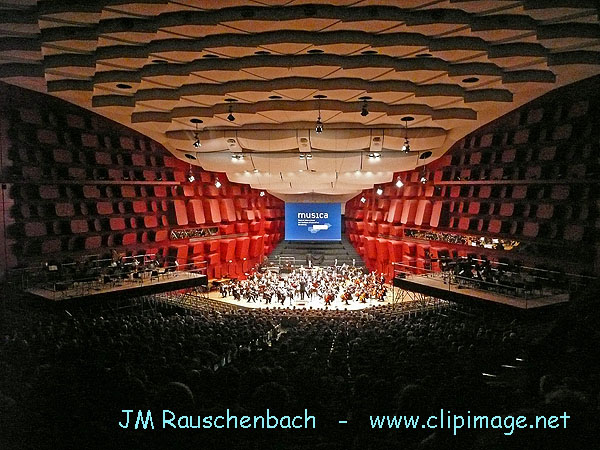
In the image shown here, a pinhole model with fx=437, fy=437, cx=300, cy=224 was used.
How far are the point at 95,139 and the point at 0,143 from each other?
387cm

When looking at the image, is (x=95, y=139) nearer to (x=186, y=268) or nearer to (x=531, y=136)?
(x=186, y=268)

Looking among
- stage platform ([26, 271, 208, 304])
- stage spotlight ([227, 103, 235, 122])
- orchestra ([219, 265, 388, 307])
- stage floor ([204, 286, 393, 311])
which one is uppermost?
stage spotlight ([227, 103, 235, 122])

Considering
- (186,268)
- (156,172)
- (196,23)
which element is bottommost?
(186,268)

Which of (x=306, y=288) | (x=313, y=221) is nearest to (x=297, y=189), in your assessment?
(x=313, y=221)

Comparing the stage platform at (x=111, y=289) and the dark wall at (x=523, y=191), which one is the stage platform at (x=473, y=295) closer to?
the dark wall at (x=523, y=191)

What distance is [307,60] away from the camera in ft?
35.0

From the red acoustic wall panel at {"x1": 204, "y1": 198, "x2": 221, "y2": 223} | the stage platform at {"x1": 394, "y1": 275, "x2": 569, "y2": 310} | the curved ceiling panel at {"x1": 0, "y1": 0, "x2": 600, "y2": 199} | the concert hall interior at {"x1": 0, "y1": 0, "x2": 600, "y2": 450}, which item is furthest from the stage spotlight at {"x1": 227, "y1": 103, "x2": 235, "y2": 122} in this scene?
the red acoustic wall panel at {"x1": 204, "y1": 198, "x2": 221, "y2": 223}

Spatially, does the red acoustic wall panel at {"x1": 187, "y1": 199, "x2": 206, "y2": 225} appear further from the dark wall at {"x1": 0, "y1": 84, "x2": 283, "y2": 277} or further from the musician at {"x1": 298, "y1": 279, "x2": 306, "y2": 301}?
the musician at {"x1": 298, "y1": 279, "x2": 306, "y2": 301}

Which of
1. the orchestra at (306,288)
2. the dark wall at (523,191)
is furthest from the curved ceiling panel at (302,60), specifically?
the orchestra at (306,288)

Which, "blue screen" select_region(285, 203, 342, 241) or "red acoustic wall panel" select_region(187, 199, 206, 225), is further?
"blue screen" select_region(285, 203, 342, 241)

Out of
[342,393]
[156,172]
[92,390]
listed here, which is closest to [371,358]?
[342,393]

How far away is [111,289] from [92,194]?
17.9ft

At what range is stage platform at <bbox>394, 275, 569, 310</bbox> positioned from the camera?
12523mm

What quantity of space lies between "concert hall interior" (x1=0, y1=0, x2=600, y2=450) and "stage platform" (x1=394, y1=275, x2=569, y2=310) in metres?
A: 0.10
